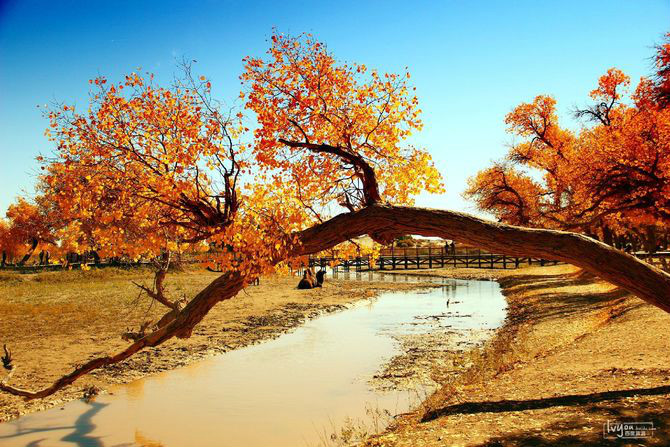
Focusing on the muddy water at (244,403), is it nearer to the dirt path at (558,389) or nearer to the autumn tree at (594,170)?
the dirt path at (558,389)

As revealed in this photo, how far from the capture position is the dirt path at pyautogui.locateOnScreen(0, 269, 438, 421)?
43.7 feet

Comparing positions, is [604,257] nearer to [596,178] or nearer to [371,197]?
[371,197]

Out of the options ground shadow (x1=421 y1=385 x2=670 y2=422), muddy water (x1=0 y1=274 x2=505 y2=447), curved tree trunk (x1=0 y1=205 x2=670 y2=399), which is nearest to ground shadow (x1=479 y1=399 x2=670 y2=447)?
ground shadow (x1=421 y1=385 x2=670 y2=422)

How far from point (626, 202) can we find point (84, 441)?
716 inches

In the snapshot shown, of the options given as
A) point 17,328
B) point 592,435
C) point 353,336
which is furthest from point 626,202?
point 17,328

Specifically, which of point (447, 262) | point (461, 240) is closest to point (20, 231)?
point (447, 262)

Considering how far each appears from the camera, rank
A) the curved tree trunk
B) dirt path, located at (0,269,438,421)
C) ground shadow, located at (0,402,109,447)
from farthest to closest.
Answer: dirt path, located at (0,269,438,421) → ground shadow, located at (0,402,109,447) → the curved tree trunk

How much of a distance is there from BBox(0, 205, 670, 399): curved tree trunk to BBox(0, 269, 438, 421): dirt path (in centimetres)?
240

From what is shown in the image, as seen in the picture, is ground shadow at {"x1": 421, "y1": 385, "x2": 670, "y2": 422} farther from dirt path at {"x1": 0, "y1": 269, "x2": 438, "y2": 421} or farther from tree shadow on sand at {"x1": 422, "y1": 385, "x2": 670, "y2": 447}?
dirt path at {"x1": 0, "y1": 269, "x2": 438, "y2": 421}

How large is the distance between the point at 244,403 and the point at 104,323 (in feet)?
36.3

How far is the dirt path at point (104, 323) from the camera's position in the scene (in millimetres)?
13320

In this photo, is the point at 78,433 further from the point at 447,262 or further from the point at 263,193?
the point at 447,262

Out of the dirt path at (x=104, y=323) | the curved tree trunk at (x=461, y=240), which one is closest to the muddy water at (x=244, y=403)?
the dirt path at (x=104, y=323)

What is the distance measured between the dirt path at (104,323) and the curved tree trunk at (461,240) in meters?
2.40
